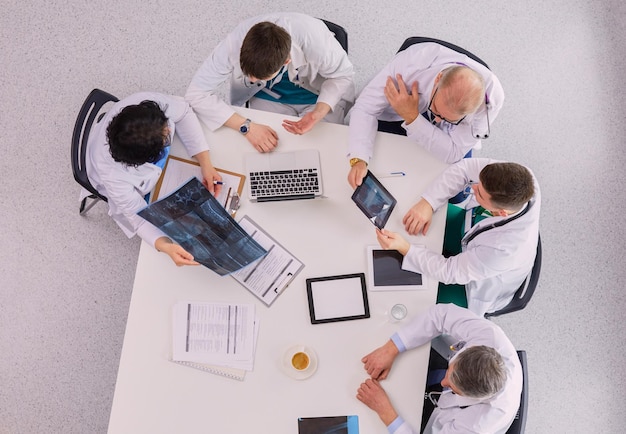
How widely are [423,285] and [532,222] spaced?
1.40ft

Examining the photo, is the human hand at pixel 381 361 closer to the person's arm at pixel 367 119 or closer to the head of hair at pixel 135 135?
the person's arm at pixel 367 119

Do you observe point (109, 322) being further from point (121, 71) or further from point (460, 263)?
point (460, 263)

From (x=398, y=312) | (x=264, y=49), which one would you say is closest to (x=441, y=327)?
(x=398, y=312)

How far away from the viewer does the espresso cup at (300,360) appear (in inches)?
71.0

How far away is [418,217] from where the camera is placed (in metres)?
1.93

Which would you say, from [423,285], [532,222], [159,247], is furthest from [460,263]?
[159,247]

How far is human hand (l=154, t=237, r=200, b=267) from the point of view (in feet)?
5.97

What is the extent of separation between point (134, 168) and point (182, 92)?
1108 millimetres

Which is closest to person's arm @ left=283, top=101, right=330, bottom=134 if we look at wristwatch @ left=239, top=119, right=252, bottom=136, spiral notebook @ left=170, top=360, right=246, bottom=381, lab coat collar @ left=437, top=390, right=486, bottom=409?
wristwatch @ left=239, top=119, right=252, bottom=136

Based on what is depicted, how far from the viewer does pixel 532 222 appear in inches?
70.6

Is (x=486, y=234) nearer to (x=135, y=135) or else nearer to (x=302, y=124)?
(x=302, y=124)

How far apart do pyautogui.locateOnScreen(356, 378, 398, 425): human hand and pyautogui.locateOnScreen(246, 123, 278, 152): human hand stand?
905 mm

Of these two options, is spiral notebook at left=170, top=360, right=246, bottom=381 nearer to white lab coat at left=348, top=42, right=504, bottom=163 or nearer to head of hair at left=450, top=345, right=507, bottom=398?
head of hair at left=450, top=345, right=507, bottom=398

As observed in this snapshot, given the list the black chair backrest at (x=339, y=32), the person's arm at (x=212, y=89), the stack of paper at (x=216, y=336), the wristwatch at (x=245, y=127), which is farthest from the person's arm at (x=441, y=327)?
the black chair backrest at (x=339, y=32)
